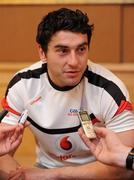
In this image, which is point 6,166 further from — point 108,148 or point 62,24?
point 62,24

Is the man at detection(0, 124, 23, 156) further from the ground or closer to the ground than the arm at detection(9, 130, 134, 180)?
further from the ground

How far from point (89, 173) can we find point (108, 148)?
22 centimetres

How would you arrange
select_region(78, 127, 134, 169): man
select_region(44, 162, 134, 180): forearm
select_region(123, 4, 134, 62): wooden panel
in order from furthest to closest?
select_region(123, 4, 134, 62): wooden panel, select_region(44, 162, 134, 180): forearm, select_region(78, 127, 134, 169): man

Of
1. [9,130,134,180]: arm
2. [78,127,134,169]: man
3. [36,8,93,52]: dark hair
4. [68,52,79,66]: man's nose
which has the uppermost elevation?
[36,8,93,52]: dark hair

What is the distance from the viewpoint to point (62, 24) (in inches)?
63.1

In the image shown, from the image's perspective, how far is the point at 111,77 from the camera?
170 centimetres

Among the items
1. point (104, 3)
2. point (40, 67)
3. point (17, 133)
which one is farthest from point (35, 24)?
point (17, 133)

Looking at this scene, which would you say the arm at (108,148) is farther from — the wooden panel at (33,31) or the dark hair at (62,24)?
the wooden panel at (33,31)

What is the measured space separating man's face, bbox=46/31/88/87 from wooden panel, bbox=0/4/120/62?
69 cm

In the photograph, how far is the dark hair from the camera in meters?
1.60

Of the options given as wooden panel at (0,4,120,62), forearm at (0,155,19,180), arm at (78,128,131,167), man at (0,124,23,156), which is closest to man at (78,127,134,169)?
arm at (78,128,131,167)

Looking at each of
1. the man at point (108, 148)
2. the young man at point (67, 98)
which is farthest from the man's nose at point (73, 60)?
the man at point (108, 148)

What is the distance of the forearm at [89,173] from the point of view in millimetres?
1569

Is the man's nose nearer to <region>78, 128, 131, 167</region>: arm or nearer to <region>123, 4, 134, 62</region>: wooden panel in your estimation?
<region>78, 128, 131, 167</region>: arm
